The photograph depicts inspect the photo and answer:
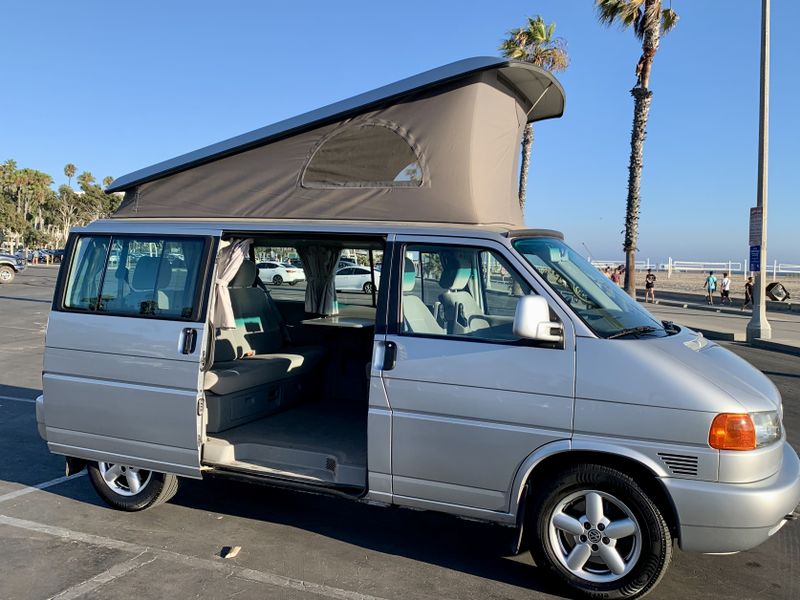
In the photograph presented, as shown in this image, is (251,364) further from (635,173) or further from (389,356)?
(635,173)

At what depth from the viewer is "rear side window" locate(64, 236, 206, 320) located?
15.6ft

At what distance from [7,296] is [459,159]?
27.0m

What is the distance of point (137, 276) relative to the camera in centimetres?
493

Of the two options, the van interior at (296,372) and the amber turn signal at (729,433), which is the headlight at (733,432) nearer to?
the amber turn signal at (729,433)

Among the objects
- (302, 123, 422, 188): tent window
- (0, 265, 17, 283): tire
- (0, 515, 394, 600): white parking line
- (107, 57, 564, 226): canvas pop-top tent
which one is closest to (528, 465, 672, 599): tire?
(0, 515, 394, 600): white parking line

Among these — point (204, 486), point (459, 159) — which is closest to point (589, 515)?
point (459, 159)

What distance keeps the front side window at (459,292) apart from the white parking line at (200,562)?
1.60 meters

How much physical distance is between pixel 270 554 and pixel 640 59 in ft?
71.0

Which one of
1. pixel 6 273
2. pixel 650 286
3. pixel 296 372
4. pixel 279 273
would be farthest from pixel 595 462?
pixel 6 273

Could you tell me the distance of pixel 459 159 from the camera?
4352 millimetres

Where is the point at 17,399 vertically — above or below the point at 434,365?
below

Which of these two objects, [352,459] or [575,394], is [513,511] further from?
[352,459]

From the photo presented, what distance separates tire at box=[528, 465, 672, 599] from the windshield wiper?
74 cm

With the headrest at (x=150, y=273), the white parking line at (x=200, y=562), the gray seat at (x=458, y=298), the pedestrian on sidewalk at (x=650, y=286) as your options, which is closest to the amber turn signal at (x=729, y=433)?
the gray seat at (x=458, y=298)
